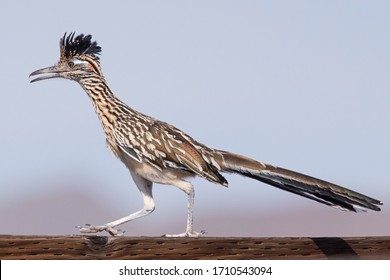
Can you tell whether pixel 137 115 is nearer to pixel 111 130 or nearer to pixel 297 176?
pixel 111 130

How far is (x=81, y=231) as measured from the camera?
4.49 metres

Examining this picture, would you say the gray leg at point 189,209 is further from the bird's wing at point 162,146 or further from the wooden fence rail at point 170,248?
the wooden fence rail at point 170,248

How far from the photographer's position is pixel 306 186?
15.2ft

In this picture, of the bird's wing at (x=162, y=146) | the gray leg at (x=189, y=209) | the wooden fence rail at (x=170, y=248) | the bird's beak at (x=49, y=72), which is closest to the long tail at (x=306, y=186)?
the bird's wing at (x=162, y=146)

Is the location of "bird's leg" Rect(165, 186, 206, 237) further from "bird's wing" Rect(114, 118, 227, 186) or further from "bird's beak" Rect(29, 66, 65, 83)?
"bird's beak" Rect(29, 66, 65, 83)

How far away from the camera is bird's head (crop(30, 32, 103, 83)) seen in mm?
5210

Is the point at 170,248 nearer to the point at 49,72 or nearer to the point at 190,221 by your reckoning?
the point at 190,221

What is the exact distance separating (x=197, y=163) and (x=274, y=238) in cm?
117

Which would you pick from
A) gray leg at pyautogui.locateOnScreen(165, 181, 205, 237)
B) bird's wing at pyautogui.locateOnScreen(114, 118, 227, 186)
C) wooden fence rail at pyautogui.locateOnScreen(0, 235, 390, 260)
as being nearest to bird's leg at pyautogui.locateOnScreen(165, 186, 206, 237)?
gray leg at pyautogui.locateOnScreen(165, 181, 205, 237)

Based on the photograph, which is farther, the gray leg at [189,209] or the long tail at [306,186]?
the long tail at [306,186]

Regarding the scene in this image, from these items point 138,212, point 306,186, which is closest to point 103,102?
point 138,212

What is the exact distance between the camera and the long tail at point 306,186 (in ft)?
14.7

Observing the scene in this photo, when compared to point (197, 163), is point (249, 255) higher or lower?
lower
